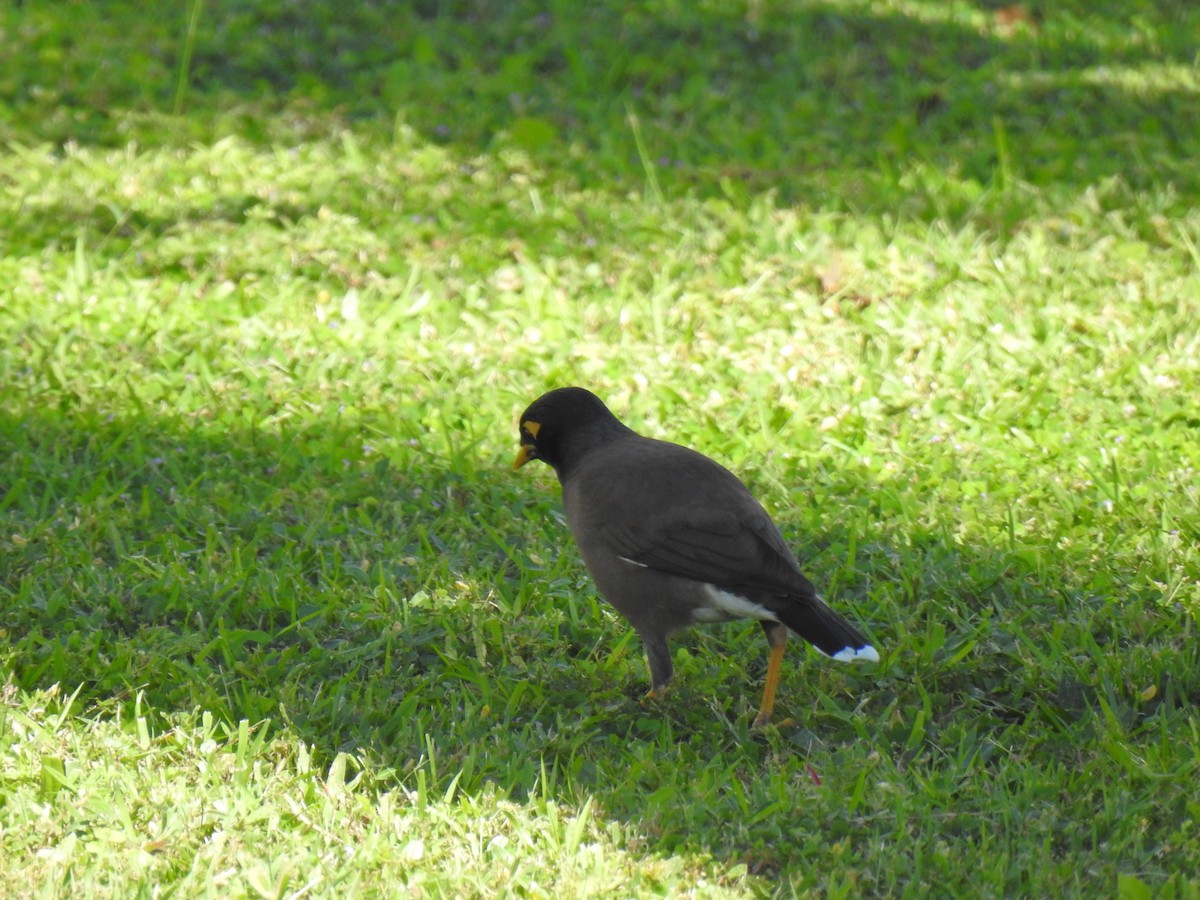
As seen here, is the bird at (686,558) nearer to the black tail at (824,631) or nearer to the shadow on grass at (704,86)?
the black tail at (824,631)

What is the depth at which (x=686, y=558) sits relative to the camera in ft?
14.1

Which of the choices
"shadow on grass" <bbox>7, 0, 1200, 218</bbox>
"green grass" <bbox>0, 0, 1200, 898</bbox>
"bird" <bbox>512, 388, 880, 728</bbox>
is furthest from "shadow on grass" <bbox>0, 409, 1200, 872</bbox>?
"shadow on grass" <bbox>7, 0, 1200, 218</bbox>

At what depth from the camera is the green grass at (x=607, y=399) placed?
151 inches

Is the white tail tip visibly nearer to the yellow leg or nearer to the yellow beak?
the yellow leg

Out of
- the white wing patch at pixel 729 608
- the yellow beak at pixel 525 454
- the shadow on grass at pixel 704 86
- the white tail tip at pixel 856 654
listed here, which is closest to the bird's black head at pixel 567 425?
the yellow beak at pixel 525 454

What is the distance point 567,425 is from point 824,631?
46.8 inches

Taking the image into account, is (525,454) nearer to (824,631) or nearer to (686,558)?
(686,558)

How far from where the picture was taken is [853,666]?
4.62 m

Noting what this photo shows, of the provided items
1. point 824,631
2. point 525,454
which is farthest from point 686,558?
point 525,454

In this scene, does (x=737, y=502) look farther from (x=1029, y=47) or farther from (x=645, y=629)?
(x=1029, y=47)

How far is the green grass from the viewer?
3.84 metres

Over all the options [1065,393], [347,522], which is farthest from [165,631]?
[1065,393]

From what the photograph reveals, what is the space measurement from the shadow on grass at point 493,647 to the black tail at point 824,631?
0.29m

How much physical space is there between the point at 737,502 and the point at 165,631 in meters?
1.77
